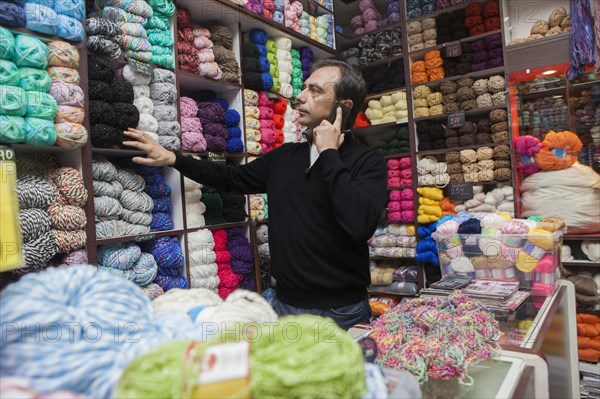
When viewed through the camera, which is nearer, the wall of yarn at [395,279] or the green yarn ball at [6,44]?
the green yarn ball at [6,44]

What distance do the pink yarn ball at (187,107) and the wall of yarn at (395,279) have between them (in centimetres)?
200

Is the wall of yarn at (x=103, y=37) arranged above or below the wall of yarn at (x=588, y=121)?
above

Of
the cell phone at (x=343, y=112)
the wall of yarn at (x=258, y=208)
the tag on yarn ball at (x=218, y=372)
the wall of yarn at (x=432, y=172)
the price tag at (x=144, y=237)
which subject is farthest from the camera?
the wall of yarn at (x=432, y=172)

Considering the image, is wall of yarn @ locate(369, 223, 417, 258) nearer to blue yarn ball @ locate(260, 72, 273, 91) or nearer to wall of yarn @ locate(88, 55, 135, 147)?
blue yarn ball @ locate(260, 72, 273, 91)

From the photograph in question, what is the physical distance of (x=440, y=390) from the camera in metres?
0.74

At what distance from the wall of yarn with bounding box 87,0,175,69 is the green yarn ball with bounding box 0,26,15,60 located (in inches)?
12.2

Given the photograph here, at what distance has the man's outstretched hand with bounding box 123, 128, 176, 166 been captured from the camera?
1627mm

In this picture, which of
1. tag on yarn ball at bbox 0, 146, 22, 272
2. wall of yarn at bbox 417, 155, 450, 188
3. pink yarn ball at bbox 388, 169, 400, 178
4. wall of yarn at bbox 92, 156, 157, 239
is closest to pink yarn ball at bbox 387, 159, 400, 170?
pink yarn ball at bbox 388, 169, 400, 178

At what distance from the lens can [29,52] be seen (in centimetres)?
133

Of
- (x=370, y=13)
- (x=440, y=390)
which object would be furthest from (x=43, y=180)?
(x=370, y=13)

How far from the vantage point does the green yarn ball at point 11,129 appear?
1.25 m

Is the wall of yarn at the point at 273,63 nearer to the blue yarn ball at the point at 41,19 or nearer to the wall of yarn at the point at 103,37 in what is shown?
the wall of yarn at the point at 103,37

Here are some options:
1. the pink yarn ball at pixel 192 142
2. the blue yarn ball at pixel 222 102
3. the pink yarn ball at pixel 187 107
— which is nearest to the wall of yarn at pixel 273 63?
the blue yarn ball at pixel 222 102

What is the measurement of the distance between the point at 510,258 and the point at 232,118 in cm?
148
